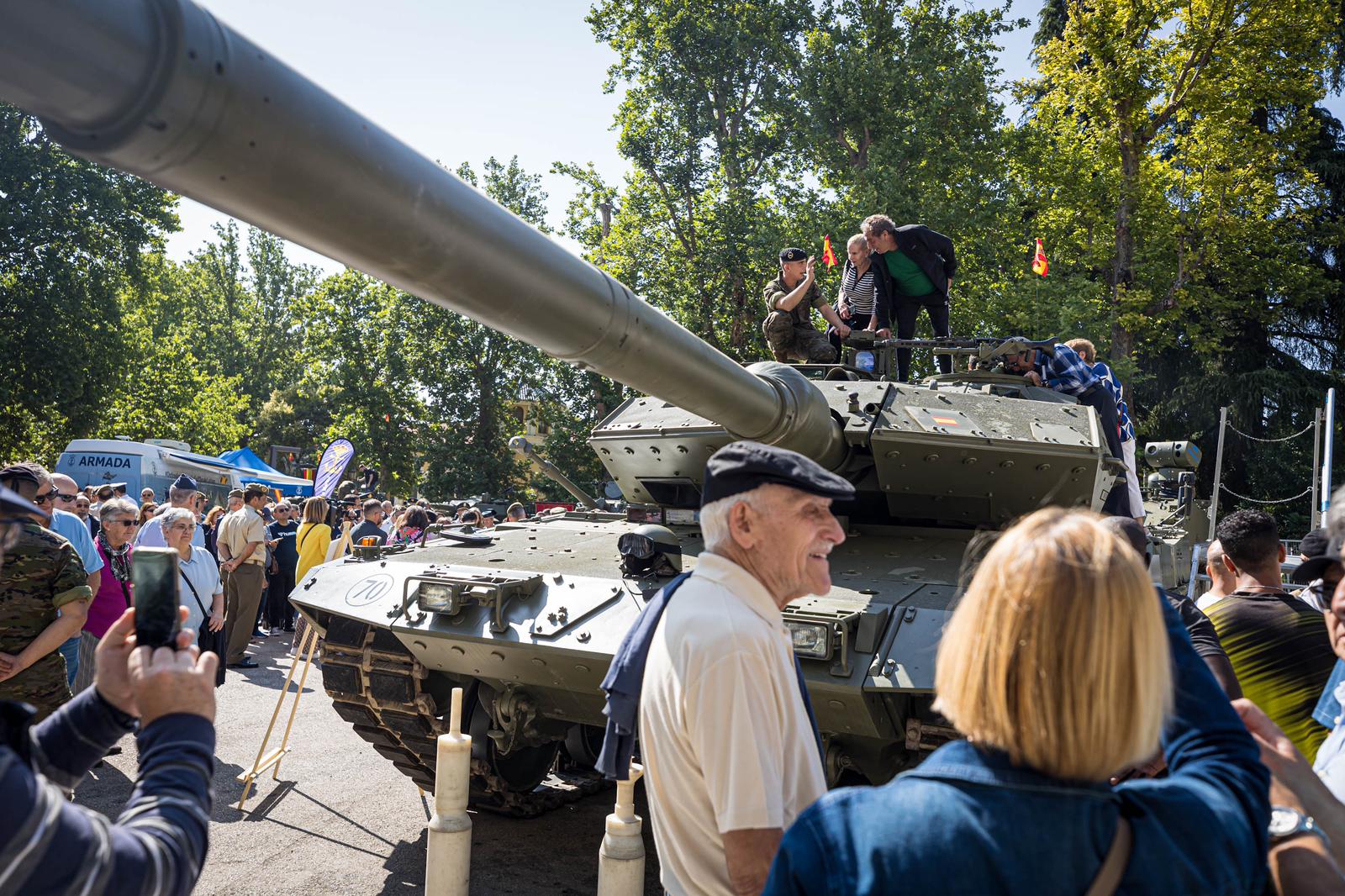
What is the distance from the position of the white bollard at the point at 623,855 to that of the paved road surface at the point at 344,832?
0.96 m

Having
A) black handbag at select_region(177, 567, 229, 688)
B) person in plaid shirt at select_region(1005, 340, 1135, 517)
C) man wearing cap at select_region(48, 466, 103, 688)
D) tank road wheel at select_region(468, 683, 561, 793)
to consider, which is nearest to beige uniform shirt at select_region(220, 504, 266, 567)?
black handbag at select_region(177, 567, 229, 688)

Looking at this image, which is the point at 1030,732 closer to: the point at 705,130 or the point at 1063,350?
the point at 1063,350

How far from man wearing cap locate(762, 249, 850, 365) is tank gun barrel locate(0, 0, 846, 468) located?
512cm

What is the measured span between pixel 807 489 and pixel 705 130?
24107 mm

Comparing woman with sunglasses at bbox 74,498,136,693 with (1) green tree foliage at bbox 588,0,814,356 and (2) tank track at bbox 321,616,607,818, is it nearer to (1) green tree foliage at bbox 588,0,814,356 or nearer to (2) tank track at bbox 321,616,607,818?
(2) tank track at bbox 321,616,607,818

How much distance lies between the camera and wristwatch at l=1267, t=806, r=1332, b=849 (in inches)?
72.0

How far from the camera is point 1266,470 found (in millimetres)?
28828

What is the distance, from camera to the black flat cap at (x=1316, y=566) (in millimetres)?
2917

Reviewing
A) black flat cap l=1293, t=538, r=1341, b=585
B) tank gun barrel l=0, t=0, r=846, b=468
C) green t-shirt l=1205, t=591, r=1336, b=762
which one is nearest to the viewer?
tank gun barrel l=0, t=0, r=846, b=468

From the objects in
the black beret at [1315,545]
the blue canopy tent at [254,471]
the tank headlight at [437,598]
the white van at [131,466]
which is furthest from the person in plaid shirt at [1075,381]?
the blue canopy tent at [254,471]

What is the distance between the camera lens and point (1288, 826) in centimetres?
184

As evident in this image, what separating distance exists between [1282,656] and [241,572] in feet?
31.6

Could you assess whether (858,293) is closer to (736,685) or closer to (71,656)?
(71,656)

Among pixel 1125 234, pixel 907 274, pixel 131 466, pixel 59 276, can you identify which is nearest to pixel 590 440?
pixel 907 274
